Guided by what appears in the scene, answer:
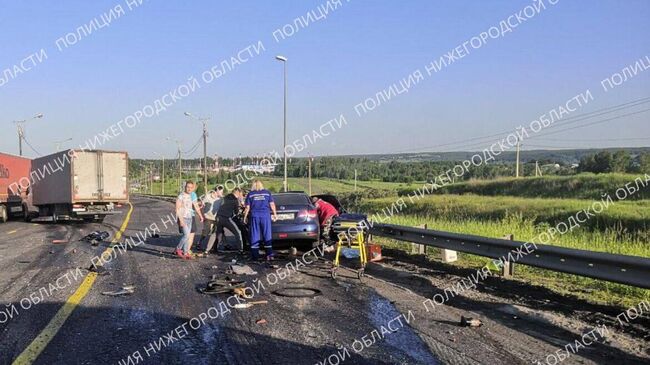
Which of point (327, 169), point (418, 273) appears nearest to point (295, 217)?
point (418, 273)

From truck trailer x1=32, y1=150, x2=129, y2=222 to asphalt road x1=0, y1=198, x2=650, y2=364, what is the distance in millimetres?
14353

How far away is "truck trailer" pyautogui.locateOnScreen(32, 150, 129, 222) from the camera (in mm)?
23438

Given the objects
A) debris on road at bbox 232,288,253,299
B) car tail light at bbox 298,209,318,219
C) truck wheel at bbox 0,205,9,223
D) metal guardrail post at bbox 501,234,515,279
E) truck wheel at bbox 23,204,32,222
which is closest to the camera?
debris on road at bbox 232,288,253,299

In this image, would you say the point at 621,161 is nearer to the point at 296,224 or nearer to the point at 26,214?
the point at 26,214

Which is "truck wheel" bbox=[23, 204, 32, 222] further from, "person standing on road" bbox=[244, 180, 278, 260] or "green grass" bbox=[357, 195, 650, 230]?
"person standing on road" bbox=[244, 180, 278, 260]

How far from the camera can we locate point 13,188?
1065 inches

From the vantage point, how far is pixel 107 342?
5535 mm

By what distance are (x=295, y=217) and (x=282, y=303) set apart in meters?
4.77

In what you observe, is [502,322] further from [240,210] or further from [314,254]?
[240,210]

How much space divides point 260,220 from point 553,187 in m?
48.1

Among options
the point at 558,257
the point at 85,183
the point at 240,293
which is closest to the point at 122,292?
the point at 240,293

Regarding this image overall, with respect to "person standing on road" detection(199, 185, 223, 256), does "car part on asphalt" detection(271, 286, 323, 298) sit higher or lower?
lower

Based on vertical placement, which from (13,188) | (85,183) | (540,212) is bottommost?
(540,212)

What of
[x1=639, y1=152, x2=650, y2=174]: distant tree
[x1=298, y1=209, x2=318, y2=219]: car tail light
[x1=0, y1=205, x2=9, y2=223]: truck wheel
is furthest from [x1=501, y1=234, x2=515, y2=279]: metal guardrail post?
[x1=639, y1=152, x2=650, y2=174]: distant tree
